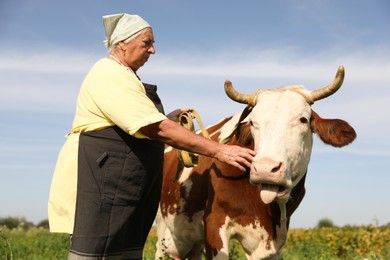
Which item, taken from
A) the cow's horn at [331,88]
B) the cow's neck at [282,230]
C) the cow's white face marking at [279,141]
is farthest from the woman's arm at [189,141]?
the cow's neck at [282,230]

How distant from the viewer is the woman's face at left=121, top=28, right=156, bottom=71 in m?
4.43

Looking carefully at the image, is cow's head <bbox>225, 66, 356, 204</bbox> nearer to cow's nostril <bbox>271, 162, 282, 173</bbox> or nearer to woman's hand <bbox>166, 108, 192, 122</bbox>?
cow's nostril <bbox>271, 162, 282, 173</bbox>

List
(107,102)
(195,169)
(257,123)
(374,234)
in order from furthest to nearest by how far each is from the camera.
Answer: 1. (374,234)
2. (195,169)
3. (257,123)
4. (107,102)

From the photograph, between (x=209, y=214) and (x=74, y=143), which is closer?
(x=74, y=143)

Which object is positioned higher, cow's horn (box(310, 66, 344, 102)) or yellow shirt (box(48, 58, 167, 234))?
cow's horn (box(310, 66, 344, 102))

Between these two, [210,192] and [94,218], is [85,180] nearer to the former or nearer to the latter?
[94,218]

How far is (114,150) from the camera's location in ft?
13.8

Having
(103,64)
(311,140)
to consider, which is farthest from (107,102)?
(311,140)

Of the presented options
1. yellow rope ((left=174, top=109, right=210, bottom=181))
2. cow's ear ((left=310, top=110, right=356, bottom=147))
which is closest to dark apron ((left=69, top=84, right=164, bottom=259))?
yellow rope ((left=174, top=109, right=210, bottom=181))

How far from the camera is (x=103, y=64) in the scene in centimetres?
A: 433

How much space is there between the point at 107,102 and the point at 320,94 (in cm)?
203

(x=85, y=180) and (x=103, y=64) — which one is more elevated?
(x=103, y=64)

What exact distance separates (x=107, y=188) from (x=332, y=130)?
6.89 feet

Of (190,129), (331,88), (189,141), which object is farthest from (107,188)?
(331,88)
